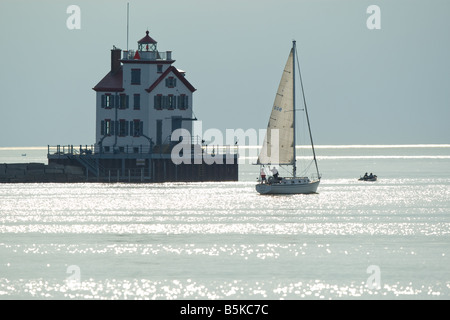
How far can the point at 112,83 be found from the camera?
118 metres

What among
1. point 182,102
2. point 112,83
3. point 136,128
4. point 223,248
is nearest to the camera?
point 223,248

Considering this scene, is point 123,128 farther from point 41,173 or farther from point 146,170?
point 41,173

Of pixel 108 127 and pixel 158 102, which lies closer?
pixel 158 102

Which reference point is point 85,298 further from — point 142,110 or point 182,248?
point 142,110

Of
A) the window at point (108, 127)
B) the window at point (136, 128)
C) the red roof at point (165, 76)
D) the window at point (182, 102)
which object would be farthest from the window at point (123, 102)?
the window at point (182, 102)

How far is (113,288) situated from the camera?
43.0m

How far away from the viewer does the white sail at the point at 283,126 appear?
9275cm

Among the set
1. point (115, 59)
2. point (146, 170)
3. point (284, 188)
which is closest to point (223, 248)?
point (284, 188)

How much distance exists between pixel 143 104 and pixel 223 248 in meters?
61.7

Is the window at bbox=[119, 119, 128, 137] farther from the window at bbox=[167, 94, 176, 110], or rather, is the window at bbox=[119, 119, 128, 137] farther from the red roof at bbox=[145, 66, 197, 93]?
the window at bbox=[167, 94, 176, 110]

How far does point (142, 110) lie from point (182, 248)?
202 feet

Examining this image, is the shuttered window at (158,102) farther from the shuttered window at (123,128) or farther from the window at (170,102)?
the shuttered window at (123,128)

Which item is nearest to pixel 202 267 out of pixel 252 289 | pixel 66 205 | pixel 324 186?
pixel 252 289
